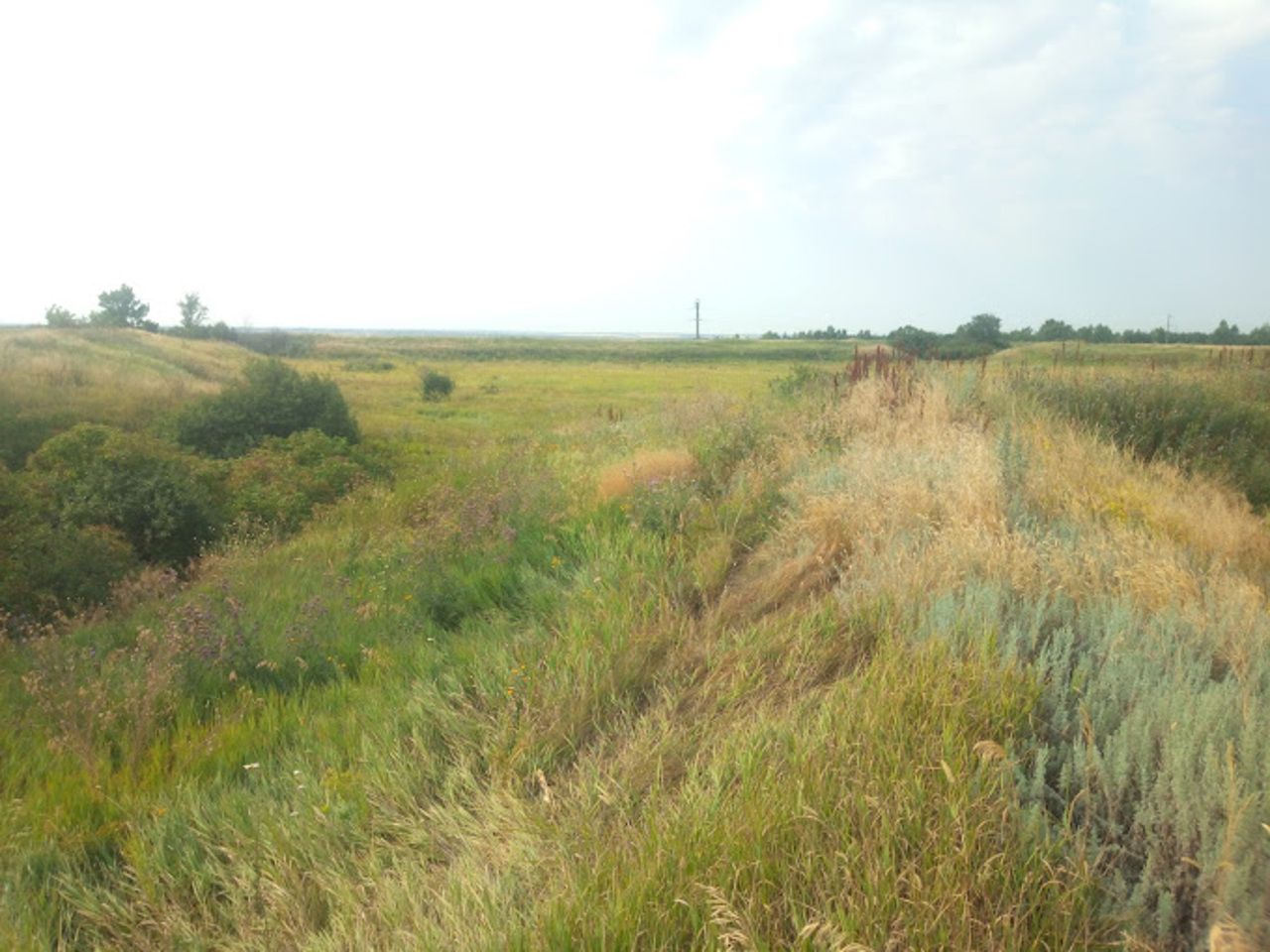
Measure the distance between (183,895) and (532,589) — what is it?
296 centimetres

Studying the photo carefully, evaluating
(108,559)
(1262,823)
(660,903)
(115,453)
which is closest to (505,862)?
(660,903)

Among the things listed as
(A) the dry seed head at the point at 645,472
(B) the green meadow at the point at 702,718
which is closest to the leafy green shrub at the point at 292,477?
(B) the green meadow at the point at 702,718

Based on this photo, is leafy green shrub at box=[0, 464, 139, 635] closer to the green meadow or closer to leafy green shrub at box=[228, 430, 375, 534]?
the green meadow

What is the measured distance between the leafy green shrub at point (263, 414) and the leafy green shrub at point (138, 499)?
5019 mm

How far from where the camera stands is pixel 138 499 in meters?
9.60

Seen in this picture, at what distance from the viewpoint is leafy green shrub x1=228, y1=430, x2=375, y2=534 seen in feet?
36.0

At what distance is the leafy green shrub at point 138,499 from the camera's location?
30.6 ft

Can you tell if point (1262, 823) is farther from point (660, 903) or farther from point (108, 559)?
point (108, 559)

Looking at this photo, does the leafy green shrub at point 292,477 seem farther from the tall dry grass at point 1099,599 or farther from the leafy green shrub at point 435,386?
the leafy green shrub at point 435,386

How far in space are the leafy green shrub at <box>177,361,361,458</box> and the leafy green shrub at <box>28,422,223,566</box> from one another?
502cm

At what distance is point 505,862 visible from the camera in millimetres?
2439

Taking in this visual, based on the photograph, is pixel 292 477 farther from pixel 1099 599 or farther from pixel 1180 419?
pixel 1180 419

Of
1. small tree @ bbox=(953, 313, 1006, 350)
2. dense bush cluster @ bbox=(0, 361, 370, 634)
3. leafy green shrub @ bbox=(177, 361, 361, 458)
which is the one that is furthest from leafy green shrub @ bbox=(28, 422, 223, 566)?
small tree @ bbox=(953, 313, 1006, 350)

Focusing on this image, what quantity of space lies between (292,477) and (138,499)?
301cm
